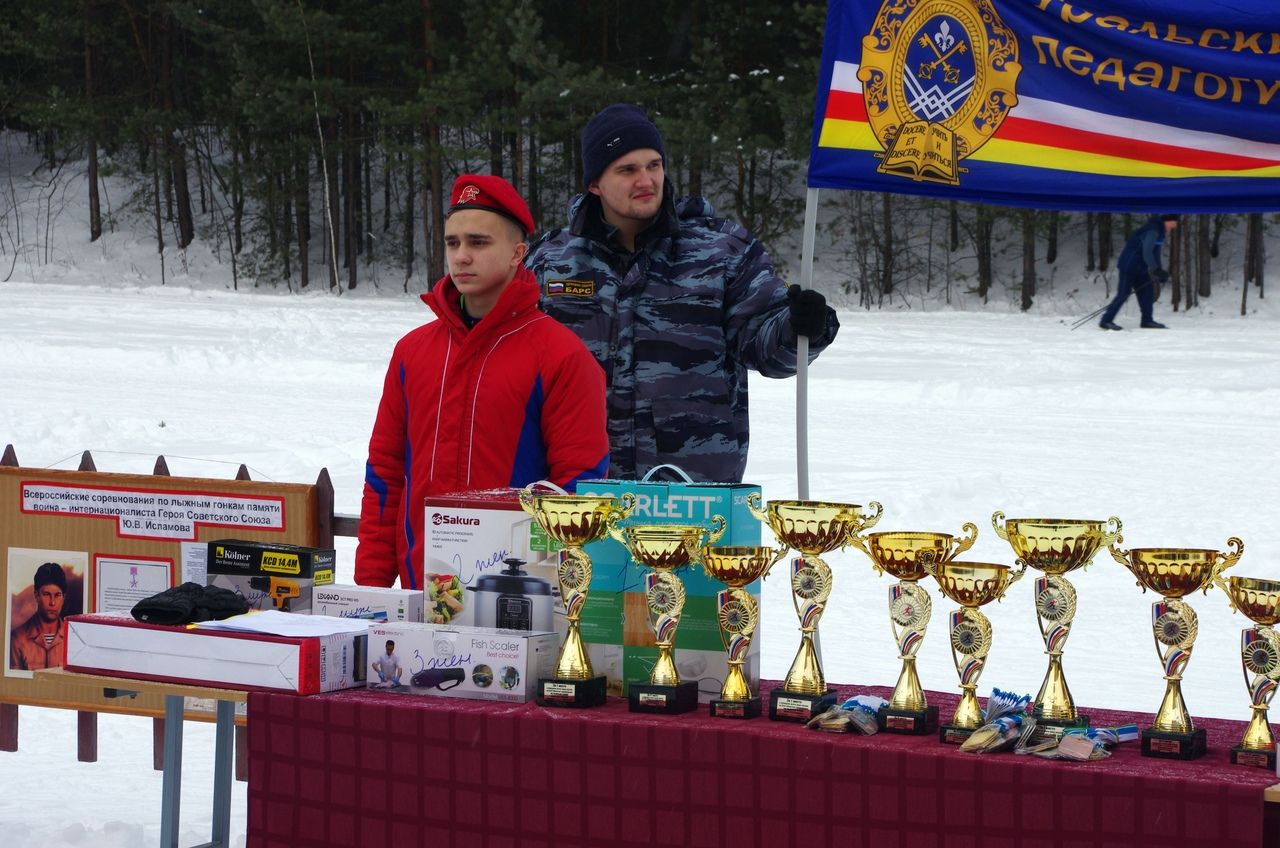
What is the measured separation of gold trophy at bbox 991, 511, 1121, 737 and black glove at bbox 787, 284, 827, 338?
1.12 meters

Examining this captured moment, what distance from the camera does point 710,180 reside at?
3136cm

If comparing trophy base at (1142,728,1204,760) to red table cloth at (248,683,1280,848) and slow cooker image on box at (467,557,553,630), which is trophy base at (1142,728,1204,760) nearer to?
red table cloth at (248,683,1280,848)

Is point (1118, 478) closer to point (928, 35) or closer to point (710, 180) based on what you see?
point (928, 35)

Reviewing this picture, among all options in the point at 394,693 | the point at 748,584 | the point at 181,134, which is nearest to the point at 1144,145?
the point at 748,584

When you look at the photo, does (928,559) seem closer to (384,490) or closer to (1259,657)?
(1259,657)

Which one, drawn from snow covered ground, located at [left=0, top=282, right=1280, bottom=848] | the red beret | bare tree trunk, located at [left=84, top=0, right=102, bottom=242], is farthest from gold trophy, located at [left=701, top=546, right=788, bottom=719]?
bare tree trunk, located at [left=84, top=0, right=102, bottom=242]

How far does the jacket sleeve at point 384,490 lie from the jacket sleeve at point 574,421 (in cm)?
38

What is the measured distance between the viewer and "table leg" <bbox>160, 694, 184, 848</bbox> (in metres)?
3.25

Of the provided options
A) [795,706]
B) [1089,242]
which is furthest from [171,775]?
[1089,242]

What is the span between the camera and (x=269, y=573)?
3129 mm

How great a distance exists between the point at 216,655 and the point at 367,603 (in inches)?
12.9

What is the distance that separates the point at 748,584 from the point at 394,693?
702mm

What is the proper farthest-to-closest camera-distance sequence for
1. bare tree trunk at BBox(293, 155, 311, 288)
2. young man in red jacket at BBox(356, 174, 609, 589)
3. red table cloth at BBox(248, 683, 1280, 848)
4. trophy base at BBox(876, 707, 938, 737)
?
bare tree trunk at BBox(293, 155, 311, 288), young man in red jacket at BBox(356, 174, 609, 589), trophy base at BBox(876, 707, 938, 737), red table cloth at BBox(248, 683, 1280, 848)

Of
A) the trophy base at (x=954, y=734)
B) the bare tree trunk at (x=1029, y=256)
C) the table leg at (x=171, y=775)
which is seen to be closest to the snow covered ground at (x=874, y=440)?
the table leg at (x=171, y=775)
